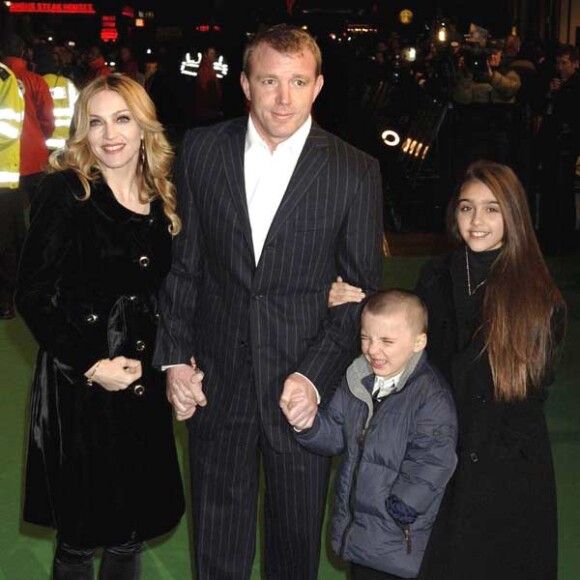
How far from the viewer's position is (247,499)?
3650mm

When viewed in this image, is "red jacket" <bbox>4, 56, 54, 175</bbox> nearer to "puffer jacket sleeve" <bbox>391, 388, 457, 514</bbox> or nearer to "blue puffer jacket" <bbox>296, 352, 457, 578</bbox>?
"blue puffer jacket" <bbox>296, 352, 457, 578</bbox>

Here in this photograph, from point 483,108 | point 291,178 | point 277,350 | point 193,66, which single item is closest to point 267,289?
point 277,350

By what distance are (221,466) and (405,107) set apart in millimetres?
10997

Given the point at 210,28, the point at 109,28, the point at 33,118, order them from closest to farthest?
1. the point at 33,118
2. the point at 210,28
3. the point at 109,28

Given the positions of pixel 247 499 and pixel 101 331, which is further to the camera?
pixel 247 499

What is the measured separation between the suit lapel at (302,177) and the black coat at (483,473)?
0.56m

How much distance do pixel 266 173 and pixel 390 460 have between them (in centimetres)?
93

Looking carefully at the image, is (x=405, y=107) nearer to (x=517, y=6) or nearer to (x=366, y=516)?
(x=366, y=516)

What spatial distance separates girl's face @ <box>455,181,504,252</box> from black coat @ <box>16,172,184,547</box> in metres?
0.94

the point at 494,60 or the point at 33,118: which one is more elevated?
the point at 494,60

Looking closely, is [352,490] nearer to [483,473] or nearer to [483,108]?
[483,473]

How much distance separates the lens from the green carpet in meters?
4.63

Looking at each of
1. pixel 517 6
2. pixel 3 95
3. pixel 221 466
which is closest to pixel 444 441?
pixel 221 466

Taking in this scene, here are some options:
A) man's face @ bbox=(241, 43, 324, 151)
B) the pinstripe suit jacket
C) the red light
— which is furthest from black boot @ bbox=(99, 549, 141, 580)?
the red light
